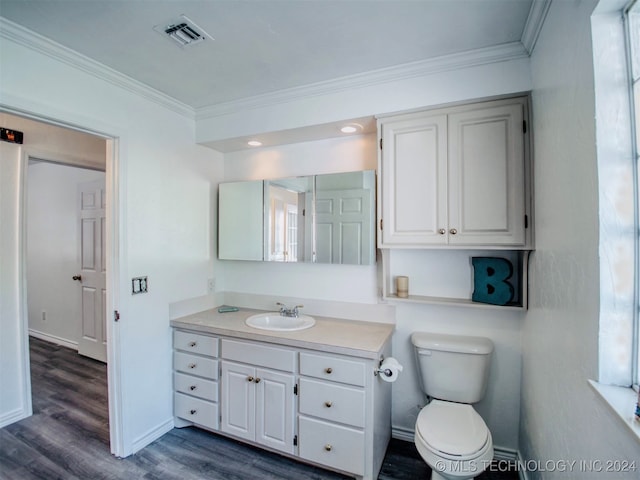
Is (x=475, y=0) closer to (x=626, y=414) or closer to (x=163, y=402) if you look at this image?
(x=626, y=414)

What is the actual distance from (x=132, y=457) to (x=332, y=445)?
4.32ft

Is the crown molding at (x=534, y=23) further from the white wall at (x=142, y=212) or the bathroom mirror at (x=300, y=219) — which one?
the white wall at (x=142, y=212)

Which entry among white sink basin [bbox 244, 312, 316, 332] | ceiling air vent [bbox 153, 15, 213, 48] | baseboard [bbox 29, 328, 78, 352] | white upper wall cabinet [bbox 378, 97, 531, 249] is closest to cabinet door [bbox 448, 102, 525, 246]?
white upper wall cabinet [bbox 378, 97, 531, 249]

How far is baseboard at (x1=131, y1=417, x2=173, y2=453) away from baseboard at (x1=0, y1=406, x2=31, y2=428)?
3.90ft

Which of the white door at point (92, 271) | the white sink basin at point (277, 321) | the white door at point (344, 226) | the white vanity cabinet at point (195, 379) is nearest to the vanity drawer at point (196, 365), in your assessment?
the white vanity cabinet at point (195, 379)

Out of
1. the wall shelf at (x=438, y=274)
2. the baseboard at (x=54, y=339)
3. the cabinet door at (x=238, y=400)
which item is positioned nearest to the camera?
the wall shelf at (x=438, y=274)

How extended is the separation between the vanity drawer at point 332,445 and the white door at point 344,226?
40.1 inches

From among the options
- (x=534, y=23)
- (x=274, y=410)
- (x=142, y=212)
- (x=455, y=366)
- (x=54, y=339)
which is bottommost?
(x=54, y=339)

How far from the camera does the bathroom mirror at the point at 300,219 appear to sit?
211cm

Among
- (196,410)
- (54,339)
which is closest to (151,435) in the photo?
(196,410)

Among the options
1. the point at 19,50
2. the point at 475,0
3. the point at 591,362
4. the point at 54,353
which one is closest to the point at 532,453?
the point at 591,362

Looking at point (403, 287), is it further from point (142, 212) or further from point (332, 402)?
point (142, 212)

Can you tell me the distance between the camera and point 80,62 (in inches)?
68.1

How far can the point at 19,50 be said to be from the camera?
5.00 feet
